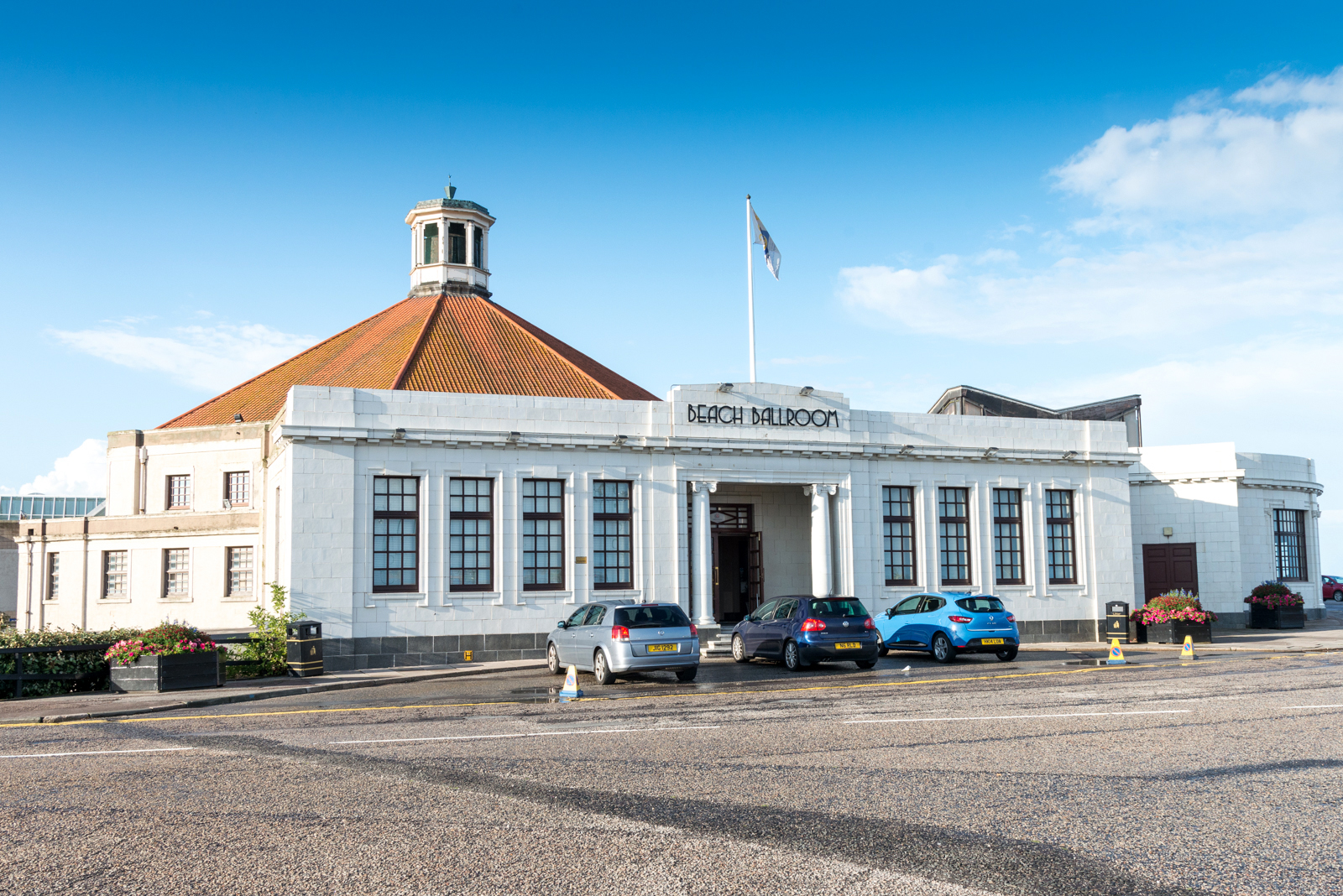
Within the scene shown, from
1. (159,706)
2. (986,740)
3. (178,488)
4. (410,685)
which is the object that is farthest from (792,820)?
(178,488)

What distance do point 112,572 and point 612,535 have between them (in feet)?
90.9

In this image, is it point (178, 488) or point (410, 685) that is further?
point (178, 488)

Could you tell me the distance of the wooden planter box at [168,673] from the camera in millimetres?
17922

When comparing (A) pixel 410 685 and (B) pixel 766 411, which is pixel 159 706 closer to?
(A) pixel 410 685

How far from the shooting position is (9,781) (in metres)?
9.08

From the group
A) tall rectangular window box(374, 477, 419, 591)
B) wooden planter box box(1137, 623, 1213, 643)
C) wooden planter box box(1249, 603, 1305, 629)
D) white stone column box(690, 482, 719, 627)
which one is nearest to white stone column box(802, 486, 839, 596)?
white stone column box(690, 482, 719, 627)

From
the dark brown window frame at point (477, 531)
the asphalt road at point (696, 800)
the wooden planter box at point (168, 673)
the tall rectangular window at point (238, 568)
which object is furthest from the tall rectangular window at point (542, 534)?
the tall rectangular window at point (238, 568)

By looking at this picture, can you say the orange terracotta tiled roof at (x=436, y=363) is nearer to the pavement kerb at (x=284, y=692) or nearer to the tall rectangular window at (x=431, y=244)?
the tall rectangular window at (x=431, y=244)

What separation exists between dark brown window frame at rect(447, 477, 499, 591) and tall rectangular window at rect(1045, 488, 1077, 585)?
49.9ft

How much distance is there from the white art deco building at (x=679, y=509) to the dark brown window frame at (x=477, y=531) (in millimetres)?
48

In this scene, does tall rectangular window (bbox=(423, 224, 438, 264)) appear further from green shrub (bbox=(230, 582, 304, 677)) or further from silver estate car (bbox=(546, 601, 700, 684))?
silver estate car (bbox=(546, 601, 700, 684))

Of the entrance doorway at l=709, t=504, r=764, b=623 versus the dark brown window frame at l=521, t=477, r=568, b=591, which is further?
the entrance doorway at l=709, t=504, r=764, b=623

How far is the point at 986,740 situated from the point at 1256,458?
28.4m

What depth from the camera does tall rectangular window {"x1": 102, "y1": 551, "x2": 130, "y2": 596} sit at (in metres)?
43.3
